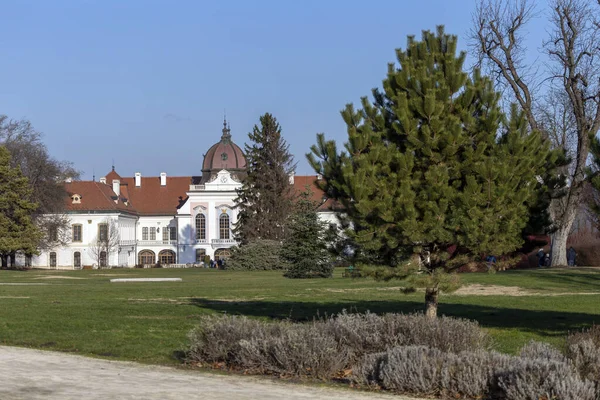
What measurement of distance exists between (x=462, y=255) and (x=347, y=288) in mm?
16918

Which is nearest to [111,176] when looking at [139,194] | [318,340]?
[139,194]

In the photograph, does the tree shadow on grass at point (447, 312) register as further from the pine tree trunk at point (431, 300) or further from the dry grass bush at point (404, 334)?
the dry grass bush at point (404, 334)

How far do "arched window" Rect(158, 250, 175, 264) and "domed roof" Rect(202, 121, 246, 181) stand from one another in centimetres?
903

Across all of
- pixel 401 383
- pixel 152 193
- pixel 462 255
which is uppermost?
pixel 152 193

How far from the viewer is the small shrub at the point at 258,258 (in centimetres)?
6372

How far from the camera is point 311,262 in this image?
157 feet

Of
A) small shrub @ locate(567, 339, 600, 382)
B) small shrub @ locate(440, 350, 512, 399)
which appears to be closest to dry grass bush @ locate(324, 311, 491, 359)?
small shrub @ locate(440, 350, 512, 399)

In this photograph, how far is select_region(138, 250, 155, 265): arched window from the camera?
97.9 meters

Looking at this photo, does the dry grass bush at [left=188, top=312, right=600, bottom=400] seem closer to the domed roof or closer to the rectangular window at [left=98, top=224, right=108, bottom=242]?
the rectangular window at [left=98, top=224, right=108, bottom=242]

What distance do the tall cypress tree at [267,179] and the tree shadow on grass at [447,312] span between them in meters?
46.9

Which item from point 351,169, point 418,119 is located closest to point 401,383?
point 351,169

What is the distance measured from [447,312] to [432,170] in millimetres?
6761

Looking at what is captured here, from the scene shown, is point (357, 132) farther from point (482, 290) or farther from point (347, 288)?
point (347, 288)

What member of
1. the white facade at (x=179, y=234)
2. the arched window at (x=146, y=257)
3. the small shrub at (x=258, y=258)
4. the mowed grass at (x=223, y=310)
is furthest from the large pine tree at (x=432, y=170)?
the arched window at (x=146, y=257)
